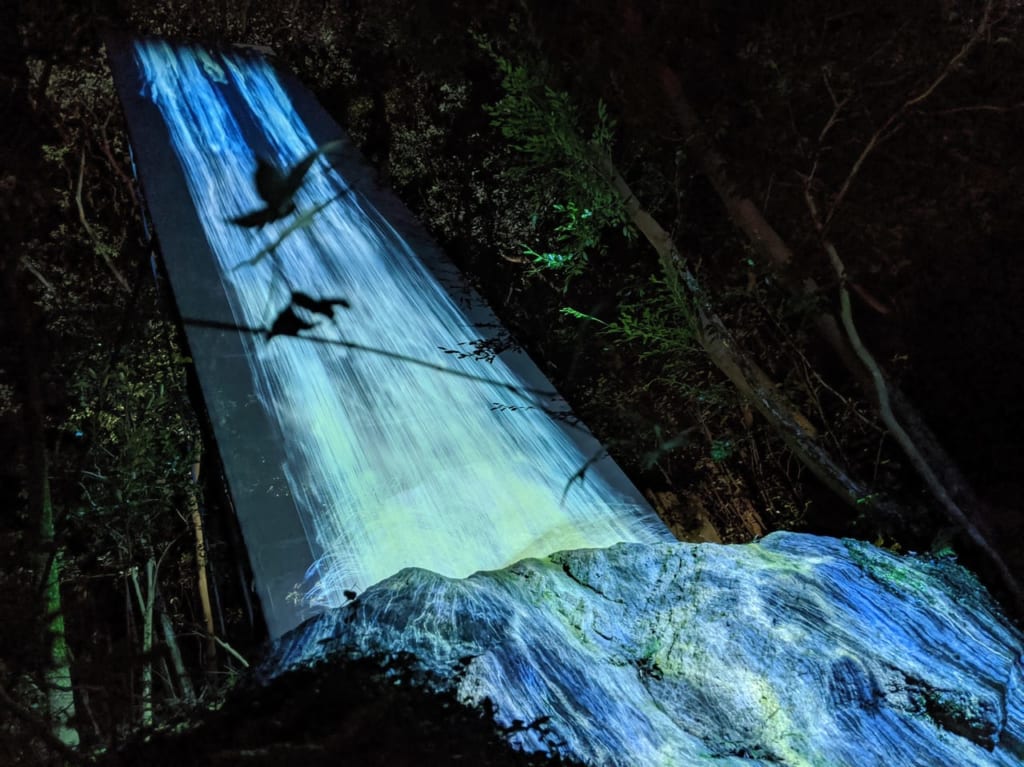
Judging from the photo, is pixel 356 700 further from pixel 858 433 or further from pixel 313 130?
pixel 313 130

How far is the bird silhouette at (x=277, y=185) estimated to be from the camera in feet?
28.7

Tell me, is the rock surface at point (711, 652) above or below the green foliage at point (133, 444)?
below

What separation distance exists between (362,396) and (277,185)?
14.1 feet

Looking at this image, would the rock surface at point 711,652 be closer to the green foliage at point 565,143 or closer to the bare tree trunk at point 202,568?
the green foliage at point 565,143

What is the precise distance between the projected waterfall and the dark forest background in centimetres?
62

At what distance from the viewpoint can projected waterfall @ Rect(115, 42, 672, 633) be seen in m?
5.48

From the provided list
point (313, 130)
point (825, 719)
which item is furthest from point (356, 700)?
point (313, 130)

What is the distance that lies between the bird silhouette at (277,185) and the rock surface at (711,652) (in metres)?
5.91

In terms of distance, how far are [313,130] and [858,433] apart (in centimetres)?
815

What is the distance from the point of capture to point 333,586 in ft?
16.2

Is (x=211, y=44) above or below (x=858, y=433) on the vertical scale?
above

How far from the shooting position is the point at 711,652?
408 cm

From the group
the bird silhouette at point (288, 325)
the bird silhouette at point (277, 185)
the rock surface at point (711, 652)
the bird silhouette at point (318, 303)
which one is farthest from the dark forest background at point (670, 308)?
the rock surface at point (711, 652)

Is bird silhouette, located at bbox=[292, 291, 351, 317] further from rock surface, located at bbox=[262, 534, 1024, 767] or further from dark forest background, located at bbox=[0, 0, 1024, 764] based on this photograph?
rock surface, located at bbox=[262, 534, 1024, 767]
